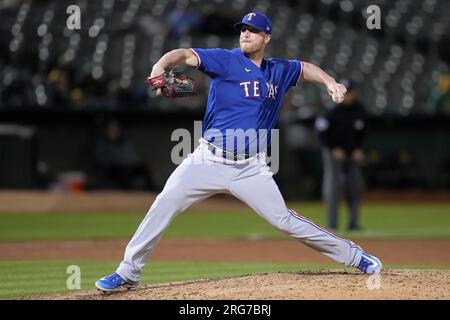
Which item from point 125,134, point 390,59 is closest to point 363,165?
point 390,59

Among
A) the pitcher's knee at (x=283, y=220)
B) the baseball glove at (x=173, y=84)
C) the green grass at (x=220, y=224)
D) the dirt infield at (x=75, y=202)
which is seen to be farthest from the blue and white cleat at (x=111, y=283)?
the dirt infield at (x=75, y=202)

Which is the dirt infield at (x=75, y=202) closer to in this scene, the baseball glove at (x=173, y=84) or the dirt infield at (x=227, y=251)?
the dirt infield at (x=227, y=251)

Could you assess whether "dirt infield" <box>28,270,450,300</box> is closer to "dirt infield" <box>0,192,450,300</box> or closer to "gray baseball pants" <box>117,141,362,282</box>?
"dirt infield" <box>0,192,450,300</box>

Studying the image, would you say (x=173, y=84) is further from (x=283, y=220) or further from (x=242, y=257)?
(x=242, y=257)

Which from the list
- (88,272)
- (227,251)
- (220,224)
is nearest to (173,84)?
(88,272)

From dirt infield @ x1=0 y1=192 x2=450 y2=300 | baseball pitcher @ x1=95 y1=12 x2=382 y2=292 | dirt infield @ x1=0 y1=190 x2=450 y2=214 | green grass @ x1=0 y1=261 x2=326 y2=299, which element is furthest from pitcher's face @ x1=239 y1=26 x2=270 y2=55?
dirt infield @ x1=0 y1=190 x2=450 y2=214
